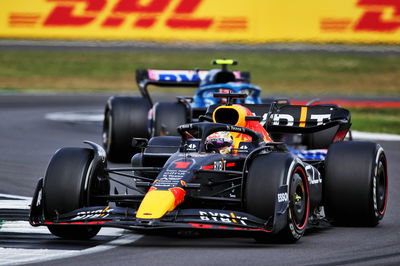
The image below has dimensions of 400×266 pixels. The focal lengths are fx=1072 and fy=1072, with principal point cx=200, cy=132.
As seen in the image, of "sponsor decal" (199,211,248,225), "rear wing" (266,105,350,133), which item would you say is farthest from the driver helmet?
"rear wing" (266,105,350,133)

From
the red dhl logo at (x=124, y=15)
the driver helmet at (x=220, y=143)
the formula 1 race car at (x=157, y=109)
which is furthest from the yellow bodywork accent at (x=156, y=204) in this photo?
the red dhl logo at (x=124, y=15)

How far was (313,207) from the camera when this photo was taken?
10.5 m

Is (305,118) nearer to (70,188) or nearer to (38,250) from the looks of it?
(70,188)

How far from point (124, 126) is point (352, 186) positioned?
7593 millimetres

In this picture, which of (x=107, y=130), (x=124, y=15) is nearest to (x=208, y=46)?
(x=124, y=15)

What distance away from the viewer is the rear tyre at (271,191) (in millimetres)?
9312

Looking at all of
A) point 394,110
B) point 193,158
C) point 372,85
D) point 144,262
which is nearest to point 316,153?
point 193,158

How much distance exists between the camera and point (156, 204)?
29.9ft

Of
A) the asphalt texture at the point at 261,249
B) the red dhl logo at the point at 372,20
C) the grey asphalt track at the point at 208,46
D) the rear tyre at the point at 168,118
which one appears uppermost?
the red dhl logo at the point at 372,20

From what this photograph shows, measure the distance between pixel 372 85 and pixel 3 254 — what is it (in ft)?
108

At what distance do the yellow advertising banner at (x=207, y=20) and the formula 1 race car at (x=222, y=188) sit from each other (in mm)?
29464

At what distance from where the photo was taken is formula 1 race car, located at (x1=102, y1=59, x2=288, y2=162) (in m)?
17.2

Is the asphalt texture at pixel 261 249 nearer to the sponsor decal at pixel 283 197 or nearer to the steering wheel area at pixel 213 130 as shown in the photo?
the sponsor decal at pixel 283 197

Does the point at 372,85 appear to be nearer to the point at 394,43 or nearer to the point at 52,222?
the point at 394,43
